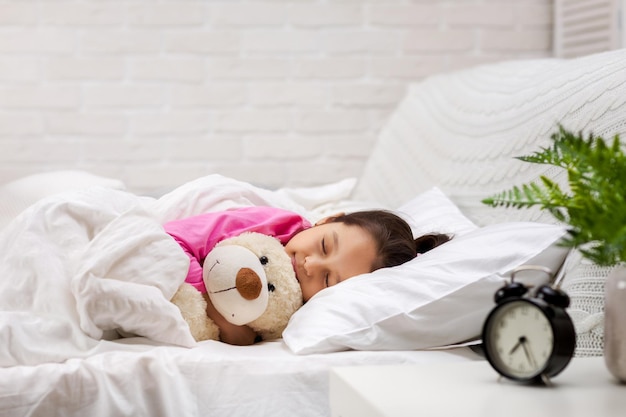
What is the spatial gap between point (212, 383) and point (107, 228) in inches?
13.7

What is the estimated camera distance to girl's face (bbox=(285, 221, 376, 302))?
1566 mm

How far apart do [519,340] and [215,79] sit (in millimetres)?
2159

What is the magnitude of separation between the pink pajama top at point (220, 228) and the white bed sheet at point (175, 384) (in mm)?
250

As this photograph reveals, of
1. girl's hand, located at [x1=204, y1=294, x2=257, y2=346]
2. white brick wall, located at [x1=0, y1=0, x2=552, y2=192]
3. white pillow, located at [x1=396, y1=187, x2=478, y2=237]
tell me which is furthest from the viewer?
white brick wall, located at [x1=0, y1=0, x2=552, y2=192]

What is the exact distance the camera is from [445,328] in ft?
4.45

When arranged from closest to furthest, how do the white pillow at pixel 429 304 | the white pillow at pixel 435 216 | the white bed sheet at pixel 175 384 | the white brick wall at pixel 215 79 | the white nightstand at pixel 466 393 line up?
the white nightstand at pixel 466 393 → the white bed sheet at pixel 175 384 → the white pillow at pixel 429 304 → the white pillow at pixel 435 216 → the white brick wall at pixel 215 79

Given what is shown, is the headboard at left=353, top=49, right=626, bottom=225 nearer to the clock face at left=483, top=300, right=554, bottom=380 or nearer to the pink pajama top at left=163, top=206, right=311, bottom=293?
the pink pajama top at left=163, top=206, right=311, bottom=293

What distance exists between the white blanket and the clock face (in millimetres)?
575

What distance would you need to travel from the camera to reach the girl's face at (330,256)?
157 centimetres

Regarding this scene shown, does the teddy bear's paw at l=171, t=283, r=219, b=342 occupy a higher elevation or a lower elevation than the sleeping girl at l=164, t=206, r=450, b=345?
lower

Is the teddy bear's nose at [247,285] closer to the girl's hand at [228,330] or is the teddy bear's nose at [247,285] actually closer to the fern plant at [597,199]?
the girl's hand at [228,330]

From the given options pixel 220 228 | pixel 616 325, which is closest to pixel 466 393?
pixel 616 325

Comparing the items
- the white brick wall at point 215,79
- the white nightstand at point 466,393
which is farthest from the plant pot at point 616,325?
the white brick wall at point 215,79

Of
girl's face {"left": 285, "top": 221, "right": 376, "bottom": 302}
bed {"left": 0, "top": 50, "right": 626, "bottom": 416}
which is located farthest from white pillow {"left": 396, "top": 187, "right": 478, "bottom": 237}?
girl's face {"left": 285, "top": 221, "right": 376, "bottom": 302}
